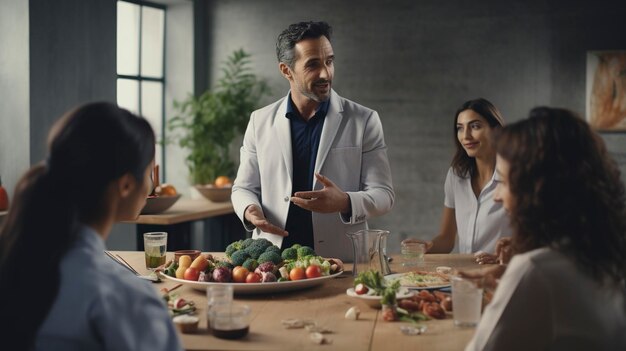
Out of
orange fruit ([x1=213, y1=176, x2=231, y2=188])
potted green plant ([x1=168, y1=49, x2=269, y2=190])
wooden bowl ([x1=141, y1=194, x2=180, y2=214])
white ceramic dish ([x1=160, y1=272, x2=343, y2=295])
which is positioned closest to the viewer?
white ceramic dish ([x1=160, y1=272, x2=343, y2=295])

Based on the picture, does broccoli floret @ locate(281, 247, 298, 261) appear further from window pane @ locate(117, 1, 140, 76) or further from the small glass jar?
window pane @ locate(117, 1, 140, 76)

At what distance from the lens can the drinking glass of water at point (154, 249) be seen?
2.78 m

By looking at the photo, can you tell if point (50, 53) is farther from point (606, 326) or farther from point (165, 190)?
point (606, 326)

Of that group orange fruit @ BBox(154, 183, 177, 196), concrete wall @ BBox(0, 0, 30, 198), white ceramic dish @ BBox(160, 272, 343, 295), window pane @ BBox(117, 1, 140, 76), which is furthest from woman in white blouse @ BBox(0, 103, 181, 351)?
window pane @ BBox(117, 1, 140, 76)

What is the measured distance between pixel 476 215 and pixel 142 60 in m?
4.07

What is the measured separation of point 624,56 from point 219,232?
389cm

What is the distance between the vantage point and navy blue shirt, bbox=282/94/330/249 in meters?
3.45

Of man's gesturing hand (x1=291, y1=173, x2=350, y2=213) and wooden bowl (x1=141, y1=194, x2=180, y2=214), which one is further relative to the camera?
wooden bowl (x1=141, y1=194, x2=180, y2=214)

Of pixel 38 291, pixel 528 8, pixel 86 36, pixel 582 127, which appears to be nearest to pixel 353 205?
pixel 582 127

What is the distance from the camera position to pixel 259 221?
292 cm

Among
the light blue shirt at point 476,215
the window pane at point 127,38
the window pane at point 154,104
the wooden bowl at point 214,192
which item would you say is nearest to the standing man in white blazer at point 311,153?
the light blue shirt at point 476,215

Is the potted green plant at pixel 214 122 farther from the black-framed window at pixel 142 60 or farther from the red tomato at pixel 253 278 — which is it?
the red tomato at pixel 253 278

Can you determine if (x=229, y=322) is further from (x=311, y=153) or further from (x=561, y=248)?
(x=311, y=153)

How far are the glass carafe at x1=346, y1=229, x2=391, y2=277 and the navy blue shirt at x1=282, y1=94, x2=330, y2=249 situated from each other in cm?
94
